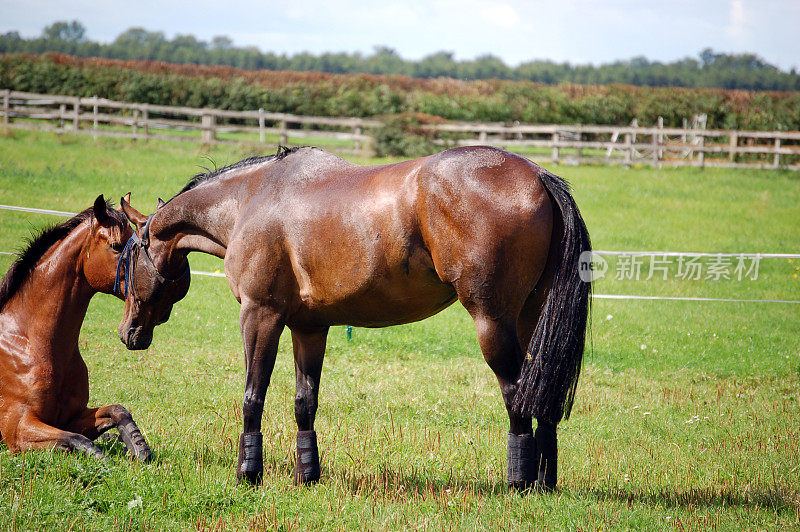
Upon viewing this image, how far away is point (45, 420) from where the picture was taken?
491cm

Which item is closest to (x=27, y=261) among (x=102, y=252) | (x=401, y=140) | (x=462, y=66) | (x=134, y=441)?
(x=102, y=252)

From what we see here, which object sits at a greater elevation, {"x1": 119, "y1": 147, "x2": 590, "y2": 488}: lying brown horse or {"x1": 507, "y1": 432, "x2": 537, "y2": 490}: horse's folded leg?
{"x1": 119, "y1": 147, "x2": 590, "y2": 488}: lying brown horse

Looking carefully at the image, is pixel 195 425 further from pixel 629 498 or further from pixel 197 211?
pixel 629 498

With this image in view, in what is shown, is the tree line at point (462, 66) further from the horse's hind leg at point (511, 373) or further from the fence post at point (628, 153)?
the horse's hind leg at point (511, 373)

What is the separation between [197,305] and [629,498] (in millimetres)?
7776

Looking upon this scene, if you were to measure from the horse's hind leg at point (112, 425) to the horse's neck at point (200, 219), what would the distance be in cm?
126

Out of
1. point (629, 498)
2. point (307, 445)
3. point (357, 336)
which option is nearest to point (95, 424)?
point (307, 445)

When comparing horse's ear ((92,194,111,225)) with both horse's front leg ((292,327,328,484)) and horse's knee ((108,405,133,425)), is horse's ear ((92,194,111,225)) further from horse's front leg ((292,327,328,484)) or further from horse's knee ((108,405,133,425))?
horse's front leg ((292,327,328,484))

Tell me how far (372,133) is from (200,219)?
19311 mm

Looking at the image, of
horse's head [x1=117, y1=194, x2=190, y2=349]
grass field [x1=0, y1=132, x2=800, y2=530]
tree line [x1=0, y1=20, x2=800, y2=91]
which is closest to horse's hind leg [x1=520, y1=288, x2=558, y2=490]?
grass field [x1=0, y1=132, x2=800, y2=530]

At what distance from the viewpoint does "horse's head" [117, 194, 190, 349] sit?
16.7ft

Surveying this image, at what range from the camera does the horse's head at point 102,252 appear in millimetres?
5094

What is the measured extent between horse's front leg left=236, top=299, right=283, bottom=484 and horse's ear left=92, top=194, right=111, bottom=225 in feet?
4.27

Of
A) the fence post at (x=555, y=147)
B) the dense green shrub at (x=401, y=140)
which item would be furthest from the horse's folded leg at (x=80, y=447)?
the fence post at (x=555, y=147)
